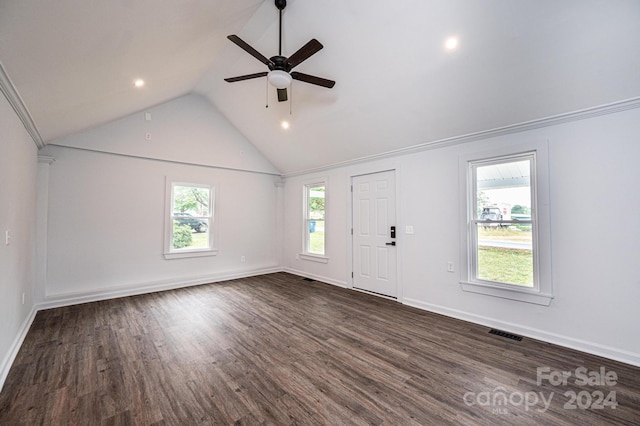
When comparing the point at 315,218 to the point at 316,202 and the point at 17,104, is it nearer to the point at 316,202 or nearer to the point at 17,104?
the point at 316,202

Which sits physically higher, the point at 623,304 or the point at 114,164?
the point at 114,164

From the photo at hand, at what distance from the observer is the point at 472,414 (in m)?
1.81

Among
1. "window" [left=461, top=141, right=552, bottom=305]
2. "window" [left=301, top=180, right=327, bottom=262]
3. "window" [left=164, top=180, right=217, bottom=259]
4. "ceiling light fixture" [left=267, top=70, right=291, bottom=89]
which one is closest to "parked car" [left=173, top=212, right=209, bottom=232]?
"window" [left=164, top=180, right=217, bottom=259]

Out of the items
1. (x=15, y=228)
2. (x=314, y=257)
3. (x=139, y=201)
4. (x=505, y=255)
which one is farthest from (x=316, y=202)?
(x=15, y=228)

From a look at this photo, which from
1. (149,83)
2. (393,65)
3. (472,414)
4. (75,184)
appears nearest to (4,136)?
(149,83)

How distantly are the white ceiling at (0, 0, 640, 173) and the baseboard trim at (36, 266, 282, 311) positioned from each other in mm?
2307

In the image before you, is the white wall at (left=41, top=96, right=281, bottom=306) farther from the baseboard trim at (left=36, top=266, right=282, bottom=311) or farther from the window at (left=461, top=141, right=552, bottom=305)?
the window at (left=461, top=141, right=552, bottom=305)

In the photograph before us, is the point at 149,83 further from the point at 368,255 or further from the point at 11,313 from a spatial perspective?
the point at 368,255

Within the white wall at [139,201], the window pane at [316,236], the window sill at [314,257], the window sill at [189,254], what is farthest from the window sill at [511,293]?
the window sill at [189,254]

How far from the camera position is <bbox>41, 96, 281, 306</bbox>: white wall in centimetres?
404

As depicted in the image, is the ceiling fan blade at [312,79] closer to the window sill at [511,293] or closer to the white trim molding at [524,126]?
the white trim molding at [524,126]

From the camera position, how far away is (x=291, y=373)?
7.47 ft

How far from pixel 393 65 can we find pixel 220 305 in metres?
3.95

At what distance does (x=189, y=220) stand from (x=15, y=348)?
2.94 metres
